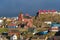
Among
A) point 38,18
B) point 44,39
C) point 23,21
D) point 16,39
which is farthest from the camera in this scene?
point 38,18

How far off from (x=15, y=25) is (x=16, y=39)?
1591 centimetres

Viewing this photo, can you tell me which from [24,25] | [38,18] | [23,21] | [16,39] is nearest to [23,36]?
[16,39]

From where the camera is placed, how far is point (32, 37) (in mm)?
50531

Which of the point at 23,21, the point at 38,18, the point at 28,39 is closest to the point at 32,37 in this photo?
the point at 28,39

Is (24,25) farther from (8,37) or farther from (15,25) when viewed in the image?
(8,37)

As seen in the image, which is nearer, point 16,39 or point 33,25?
point 16,39

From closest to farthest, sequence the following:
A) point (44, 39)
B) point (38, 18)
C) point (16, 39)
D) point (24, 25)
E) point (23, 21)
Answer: point (44, 39)
point (16, 39)
point (24, 25)
point (23, 21)
point (38, 18)

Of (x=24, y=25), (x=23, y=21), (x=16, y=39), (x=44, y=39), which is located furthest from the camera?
(x=23, y=21)

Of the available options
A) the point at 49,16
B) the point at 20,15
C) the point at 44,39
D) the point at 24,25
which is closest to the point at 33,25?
the point at 24,25

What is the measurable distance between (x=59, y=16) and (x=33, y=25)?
51.2 ft

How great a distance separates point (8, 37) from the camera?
52.8m

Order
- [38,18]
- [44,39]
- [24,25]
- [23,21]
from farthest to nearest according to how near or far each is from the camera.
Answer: [38,18]
[23,21]
[24,25]
[44,39]

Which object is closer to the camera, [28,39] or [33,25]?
[28,39]

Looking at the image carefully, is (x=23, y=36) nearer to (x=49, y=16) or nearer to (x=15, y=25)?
(x=15, y=25)
